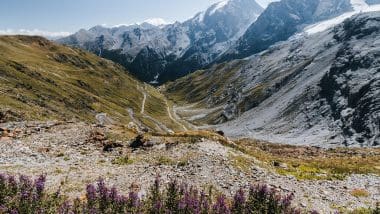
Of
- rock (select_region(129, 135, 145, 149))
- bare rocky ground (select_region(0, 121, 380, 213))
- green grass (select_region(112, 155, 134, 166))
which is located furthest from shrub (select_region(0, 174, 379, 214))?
rock (select_region(129, 135, 145, 149))

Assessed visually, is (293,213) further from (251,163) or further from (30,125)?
(30,125)

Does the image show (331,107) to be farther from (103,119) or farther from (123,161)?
(123,161)

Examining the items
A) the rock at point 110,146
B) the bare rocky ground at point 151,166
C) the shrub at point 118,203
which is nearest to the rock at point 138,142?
the bare rocky ground at point 151,166

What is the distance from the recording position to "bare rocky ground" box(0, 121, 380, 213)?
28.0m

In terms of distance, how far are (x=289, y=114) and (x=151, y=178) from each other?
14274 cm

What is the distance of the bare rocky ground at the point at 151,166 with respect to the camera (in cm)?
2803

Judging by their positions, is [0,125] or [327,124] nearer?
[0,125]

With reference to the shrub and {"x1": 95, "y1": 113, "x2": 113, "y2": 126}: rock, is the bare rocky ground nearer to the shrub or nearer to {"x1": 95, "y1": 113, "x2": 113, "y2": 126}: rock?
the shrub

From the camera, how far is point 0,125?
42094mm

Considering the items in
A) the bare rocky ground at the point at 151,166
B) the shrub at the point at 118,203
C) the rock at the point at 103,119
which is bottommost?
the rock at the point at 103,119

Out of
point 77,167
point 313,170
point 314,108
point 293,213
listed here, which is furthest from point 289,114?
point 293,213

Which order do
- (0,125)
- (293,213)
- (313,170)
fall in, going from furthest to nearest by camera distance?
(0,125)
(313,170)
(293,213)

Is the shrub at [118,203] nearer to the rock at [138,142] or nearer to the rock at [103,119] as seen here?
the rock at [138,142]

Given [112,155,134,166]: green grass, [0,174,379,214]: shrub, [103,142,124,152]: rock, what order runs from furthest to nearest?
[103,142,124,152]: rock, [112,155,134,166]: green grass, [0,174,379,214]: shrub
